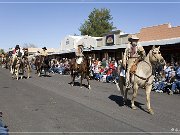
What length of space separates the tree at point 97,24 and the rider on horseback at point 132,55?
81968 mm

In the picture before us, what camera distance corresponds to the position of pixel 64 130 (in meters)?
8.45

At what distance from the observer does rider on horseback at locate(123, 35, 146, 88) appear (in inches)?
457

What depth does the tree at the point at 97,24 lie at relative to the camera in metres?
94.2

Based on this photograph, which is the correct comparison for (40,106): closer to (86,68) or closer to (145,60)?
(145,60)

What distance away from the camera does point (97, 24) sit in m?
94.9

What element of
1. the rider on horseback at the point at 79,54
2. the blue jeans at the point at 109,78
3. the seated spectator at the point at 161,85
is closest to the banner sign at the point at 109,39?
the blue jeans at the point at 109,78

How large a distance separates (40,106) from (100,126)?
12.6 ft

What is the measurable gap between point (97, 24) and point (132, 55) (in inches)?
3301

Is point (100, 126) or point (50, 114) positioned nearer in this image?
point (100, 126)

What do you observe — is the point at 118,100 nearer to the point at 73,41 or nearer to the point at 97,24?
the point at 73,41

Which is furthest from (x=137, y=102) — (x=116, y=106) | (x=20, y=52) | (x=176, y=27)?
(x=176, y=27)

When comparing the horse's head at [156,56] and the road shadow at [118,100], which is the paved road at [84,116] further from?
the horse's head at [156,56]

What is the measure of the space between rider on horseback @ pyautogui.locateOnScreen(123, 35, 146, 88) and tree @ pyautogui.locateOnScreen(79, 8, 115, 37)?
8197 centimetres

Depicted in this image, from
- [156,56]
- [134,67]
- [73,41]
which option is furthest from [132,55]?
[73,41]
